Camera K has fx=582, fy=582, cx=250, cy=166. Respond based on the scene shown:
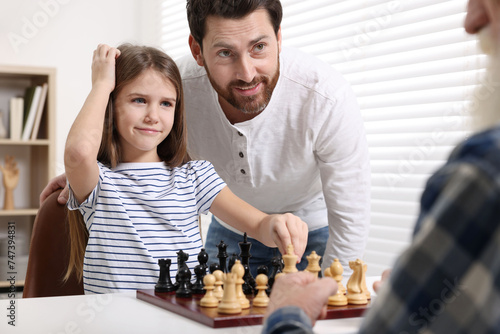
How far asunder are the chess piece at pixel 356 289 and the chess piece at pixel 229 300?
259 mm

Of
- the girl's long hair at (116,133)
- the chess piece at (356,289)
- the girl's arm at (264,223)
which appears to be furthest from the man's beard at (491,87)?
the girl's long hair at (116,133)

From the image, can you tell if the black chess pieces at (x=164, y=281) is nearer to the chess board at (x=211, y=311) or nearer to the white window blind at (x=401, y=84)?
the chess board at (x=211, y=311)

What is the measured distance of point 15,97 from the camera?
13.9 ft

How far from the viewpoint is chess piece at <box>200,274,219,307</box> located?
117 cm

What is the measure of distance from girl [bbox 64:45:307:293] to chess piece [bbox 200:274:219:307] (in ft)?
1.28

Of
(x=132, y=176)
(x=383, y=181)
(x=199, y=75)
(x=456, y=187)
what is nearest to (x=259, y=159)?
(x=199, y=75)

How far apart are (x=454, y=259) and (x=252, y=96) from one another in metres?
1.61

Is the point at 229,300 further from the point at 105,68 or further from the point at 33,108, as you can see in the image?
the point at 33,108

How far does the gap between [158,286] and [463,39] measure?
5.63 feet

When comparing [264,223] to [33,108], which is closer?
[264,223]

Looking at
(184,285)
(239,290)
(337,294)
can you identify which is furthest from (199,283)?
(337,294)

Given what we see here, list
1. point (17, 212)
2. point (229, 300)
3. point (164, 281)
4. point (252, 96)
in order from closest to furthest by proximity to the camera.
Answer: point (229, 300) → point (164, 281) → point (252, 96) → point (17, 212)

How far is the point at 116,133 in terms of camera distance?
1.84 metres

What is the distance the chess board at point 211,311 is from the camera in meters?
1.07
